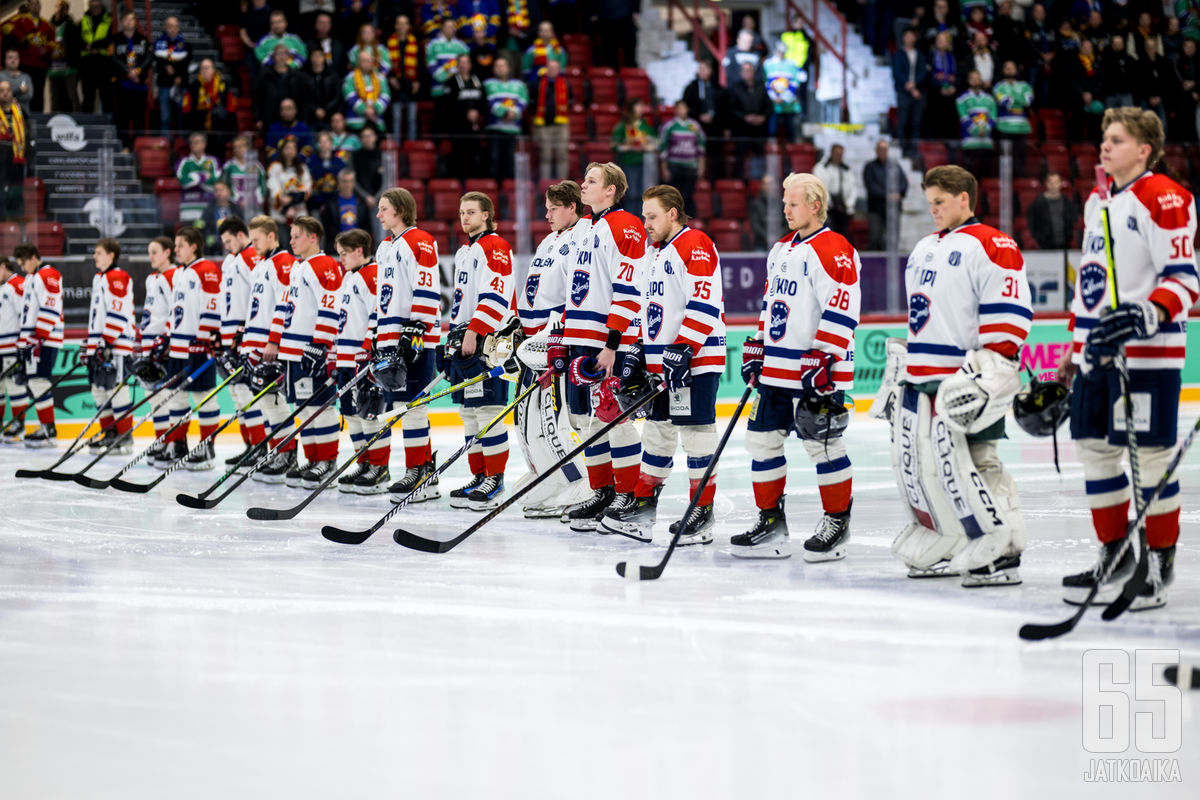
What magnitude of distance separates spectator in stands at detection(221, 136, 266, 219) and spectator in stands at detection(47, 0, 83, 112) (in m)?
2.46

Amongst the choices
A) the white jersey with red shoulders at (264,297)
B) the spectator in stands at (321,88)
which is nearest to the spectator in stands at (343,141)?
the spectator in stands at (321,88)

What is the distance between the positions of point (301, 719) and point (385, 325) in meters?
3.79

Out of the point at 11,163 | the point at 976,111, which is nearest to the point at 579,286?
the point at 11,163

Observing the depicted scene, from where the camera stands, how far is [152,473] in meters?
8.34

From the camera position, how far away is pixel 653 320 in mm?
5469

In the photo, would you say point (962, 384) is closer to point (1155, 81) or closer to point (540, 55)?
point (540, 55)

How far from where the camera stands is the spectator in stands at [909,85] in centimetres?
1298

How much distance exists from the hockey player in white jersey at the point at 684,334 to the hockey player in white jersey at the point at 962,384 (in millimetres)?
937

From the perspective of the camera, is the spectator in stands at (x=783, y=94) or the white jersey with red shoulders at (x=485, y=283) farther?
the spectator in stands at (x=783, y=94)

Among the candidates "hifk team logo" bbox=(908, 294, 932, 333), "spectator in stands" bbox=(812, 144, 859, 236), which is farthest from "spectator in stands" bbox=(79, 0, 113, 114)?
"hifk team logo" bbox=(908, 294, 932, 333)

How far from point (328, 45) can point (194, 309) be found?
167 inches

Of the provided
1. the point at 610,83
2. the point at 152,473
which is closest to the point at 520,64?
the point at 610,83

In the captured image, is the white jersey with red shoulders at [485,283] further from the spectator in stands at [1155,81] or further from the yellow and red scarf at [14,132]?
the spectator in stands at [1155,81]

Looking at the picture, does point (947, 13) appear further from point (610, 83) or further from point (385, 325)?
point (385, 325)
